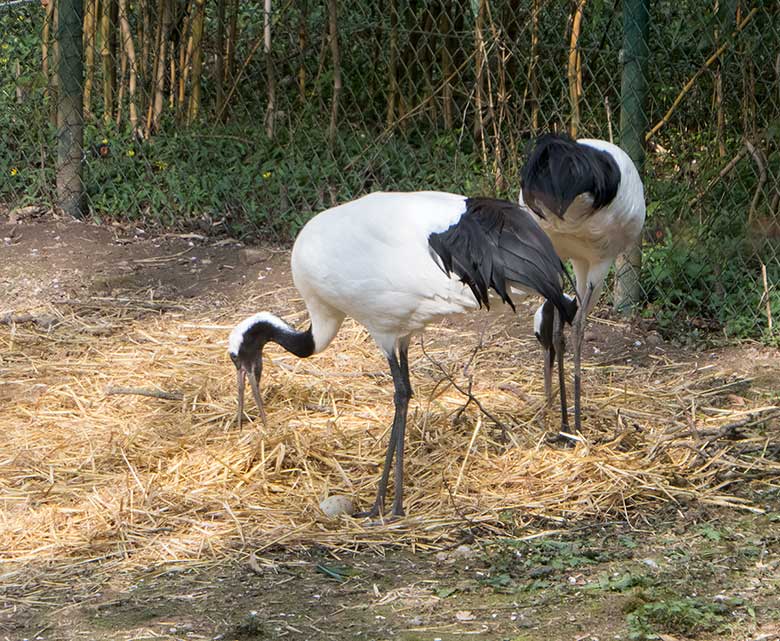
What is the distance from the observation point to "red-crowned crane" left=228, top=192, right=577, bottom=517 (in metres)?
3.84

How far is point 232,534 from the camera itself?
3916mm

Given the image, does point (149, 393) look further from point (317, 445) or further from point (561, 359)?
point (561, 359)

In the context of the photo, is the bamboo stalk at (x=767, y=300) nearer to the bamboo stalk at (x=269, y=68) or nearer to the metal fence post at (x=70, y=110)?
the bamboo stalk at (x=269, y=68)

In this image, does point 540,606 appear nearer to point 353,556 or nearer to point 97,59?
point 353,556

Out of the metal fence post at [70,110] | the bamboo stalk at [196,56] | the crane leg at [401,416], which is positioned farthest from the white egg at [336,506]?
the bamboo stalk at [196,56]

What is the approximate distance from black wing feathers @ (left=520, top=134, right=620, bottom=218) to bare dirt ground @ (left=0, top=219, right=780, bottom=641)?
117cm

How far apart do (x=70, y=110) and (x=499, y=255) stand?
4.16 meters

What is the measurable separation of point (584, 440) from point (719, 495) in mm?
548

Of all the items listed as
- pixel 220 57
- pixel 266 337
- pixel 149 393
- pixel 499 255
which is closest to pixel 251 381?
pixel 266 337

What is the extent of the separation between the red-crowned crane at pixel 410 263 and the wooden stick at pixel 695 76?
2.12m

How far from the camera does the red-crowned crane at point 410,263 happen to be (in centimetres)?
384

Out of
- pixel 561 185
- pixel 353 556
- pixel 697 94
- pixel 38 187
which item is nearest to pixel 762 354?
pixel 697 94

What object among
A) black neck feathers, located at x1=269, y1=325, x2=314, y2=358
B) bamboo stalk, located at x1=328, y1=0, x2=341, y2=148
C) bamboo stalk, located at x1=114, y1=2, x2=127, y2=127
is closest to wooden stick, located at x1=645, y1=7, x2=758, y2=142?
bamboo stalk, located at x1=328, y1=0, x2=341, y2=148

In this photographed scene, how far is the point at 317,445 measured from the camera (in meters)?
4.59
